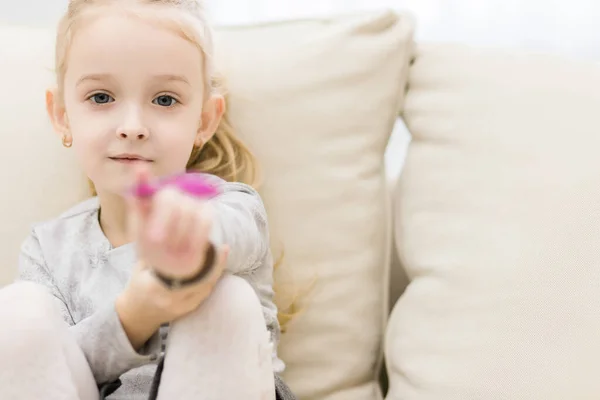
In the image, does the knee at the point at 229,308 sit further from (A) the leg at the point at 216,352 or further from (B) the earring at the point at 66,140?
(B) the earring at the point at 66,140

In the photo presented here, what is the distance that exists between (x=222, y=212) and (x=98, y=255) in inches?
9.1

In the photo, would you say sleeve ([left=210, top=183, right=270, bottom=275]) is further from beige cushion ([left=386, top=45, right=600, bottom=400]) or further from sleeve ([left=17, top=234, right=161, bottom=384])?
beige cushion ([left=386, top=45, right=600, bottom=400])

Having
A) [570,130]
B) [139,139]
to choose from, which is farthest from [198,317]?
[570,130]

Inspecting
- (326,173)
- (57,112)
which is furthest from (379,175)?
(57,112)

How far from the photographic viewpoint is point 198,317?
1.98 ft

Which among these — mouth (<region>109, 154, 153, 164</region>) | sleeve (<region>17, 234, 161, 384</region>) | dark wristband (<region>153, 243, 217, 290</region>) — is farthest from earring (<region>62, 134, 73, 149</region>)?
dark wristband (<region>153, 243, 217, 290</region>)

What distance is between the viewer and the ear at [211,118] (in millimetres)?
862

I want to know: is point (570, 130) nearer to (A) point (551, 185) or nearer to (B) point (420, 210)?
(A) point (551, 185)

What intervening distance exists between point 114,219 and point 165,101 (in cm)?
17

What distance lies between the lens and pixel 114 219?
2.85ft

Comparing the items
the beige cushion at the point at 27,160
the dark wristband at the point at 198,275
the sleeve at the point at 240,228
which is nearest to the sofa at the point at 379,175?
the beige cushion at the point at 27,160

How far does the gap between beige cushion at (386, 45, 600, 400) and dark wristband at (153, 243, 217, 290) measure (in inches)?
14.6

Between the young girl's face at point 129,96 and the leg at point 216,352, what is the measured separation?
224 millimetres

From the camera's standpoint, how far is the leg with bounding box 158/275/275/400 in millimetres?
599
